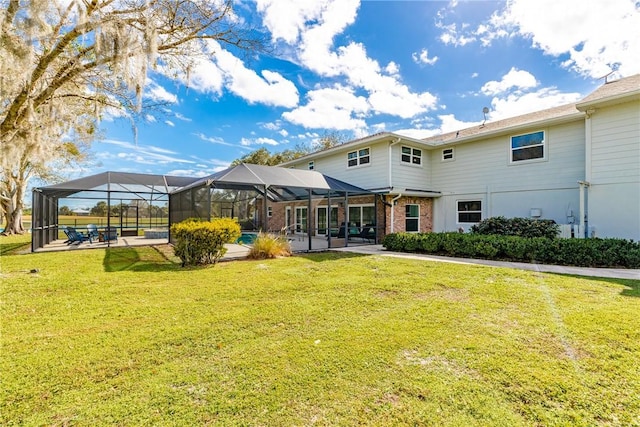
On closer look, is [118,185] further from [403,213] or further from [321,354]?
[321,354]

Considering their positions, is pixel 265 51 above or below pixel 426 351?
above

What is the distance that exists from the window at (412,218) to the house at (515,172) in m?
0.05

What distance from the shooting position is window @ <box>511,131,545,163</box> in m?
11.2

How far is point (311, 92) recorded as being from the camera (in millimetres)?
18812

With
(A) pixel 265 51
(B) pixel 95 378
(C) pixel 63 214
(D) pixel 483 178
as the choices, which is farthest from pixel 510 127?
(C) pixel 63 214

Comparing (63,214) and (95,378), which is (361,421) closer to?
(95,378)

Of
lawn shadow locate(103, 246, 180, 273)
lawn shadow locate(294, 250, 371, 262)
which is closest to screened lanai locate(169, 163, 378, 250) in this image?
lawn shadow locate(294, 250, 371, 262)

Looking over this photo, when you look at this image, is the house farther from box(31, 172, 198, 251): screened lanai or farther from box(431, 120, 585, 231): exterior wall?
box(31, 172, 198, 251): screened lanai

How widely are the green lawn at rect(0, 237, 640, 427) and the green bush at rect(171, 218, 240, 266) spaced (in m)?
2.21

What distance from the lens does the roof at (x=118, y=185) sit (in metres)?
12.3

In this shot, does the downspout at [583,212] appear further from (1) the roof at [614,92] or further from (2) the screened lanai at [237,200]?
(2) the screened lanai at [237,200]

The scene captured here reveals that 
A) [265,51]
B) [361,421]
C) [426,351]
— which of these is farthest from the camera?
[265,51]

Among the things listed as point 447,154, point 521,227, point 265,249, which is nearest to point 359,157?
point 447,154

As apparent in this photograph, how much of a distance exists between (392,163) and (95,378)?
1227 cm
